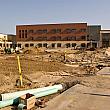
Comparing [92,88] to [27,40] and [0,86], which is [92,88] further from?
[27,40]

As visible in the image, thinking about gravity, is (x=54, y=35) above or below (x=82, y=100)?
above

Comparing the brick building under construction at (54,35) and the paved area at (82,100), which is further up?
the brick building under construction at (54,35)

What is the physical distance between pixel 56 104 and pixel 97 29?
233ft

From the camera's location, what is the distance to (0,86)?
38.4ft

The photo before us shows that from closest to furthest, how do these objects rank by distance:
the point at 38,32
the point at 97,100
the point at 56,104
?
the point at 56,104 → the point at 97,100 → the point at 38,32

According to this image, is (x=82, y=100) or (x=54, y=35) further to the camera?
(x=54, y=35)

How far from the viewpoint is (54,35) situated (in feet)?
269

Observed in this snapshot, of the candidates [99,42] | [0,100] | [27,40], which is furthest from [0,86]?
[27,40]

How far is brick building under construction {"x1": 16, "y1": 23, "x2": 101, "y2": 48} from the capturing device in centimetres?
7806

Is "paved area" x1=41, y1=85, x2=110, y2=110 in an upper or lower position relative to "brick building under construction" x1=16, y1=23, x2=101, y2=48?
lower

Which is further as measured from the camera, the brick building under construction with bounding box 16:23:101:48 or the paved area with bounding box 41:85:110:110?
the brick building under construction with bounding box 16:23:101:48

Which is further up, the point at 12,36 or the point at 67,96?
the point at 12,36

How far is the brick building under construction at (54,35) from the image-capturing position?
7806 cm

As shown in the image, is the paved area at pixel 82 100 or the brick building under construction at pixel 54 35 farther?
the brick building under construction at pixel 54 35
